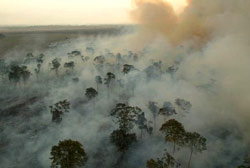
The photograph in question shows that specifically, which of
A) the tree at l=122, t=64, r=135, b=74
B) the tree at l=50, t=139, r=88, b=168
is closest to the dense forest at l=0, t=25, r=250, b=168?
the tree at l=50, t=139, r=88, b=168

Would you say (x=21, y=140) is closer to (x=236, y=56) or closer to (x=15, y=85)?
(x=15, y=85)

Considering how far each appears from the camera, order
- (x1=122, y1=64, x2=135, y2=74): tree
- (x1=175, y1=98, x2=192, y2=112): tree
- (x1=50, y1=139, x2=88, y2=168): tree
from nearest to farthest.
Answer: (x1=50, y1=139, x2=88, y2=168): tree → (x1=175, y1=98, x2=192, y2=112): tree → (x1=122, y1=64, x2=135, y2=74): tree

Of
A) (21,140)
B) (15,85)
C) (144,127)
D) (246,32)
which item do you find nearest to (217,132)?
(144,127)

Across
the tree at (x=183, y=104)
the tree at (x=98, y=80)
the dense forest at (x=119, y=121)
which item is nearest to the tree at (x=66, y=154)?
the dense forest at (x=119, y=121)

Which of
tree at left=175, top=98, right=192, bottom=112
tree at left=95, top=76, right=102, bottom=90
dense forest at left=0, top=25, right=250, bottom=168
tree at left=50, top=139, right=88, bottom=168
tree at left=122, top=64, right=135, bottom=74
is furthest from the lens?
tree at left=122, top=64, right=135, bottom=74

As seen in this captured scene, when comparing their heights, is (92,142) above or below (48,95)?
below

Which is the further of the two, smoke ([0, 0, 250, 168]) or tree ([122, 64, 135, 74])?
tree ([122, 64, 135, 74])

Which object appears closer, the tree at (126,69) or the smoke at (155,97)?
the smoke at (155,97)

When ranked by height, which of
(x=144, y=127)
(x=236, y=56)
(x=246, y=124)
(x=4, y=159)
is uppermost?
(x=236, y=56)

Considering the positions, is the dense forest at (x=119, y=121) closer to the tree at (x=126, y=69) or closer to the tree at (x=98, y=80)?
the tree at (x=98, y=80)

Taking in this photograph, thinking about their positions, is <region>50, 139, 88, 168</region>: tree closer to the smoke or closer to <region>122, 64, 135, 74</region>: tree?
the smoke

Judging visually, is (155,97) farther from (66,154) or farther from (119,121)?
(66,154)
